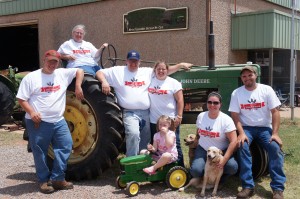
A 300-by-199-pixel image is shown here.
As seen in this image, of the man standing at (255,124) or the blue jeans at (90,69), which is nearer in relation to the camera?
the man standing at (255,124)

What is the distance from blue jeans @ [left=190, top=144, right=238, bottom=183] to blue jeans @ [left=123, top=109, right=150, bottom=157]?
665 millimetres

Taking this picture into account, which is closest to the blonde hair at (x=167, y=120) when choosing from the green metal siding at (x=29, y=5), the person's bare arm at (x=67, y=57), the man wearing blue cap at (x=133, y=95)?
the man wearing blue cap at (x=133, y=95)

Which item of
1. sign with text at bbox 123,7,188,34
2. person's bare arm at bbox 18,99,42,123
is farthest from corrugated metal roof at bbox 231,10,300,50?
person's bare arm at bbox 18,99,42,123

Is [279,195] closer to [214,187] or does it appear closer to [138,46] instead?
[214,187]

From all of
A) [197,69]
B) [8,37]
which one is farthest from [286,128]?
[8,37]

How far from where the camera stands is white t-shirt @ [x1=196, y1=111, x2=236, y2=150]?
15.0 ft

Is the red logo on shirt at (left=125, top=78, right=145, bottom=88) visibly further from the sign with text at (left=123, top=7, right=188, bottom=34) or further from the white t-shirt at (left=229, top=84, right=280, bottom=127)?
the sign with text at (left=123, top=7, right=188, bottom=34)

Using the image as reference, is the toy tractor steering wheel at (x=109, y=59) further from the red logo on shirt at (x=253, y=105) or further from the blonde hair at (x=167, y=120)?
the red logo on shirt at (x=253, y=105)

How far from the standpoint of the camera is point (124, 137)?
5.10 meters

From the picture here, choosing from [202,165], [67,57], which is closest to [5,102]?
[67,57]

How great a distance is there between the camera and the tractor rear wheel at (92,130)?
4.91m

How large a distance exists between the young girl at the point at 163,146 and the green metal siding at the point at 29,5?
38.4 feet

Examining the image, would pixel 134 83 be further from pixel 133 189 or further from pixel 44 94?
pixel 133 189

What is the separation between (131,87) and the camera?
491 centimetres
